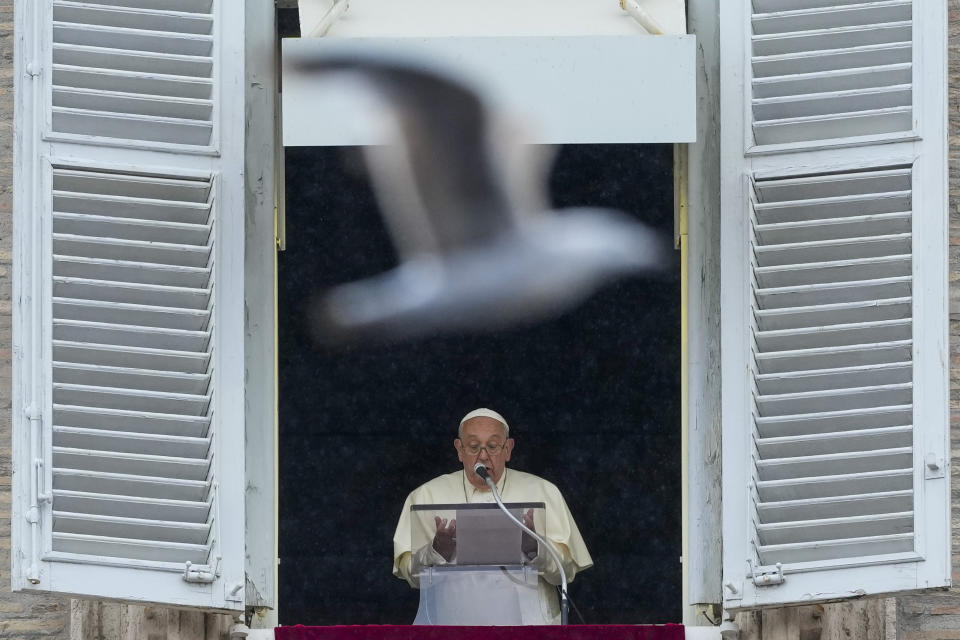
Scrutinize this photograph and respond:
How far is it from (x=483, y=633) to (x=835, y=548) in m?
1.05

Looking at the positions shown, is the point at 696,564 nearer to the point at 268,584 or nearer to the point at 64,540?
the point at 268,584

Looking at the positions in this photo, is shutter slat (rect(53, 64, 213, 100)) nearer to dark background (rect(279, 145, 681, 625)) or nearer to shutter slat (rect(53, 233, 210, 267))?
shutter slat (rect(53, 233, 210, 267))

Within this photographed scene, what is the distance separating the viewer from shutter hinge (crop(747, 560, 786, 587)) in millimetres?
6703

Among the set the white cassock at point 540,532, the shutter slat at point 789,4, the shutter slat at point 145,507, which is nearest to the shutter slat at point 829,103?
the shutter slat at point 789,4

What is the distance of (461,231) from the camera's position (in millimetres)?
8156

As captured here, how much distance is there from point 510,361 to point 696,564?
8.33ft

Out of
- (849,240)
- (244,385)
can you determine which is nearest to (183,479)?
(244,385)

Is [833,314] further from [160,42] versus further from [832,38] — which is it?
[160,42]

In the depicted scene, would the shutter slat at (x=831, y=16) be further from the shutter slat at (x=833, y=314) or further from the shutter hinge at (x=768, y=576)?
the shutter hinge at (x=768, y=576)

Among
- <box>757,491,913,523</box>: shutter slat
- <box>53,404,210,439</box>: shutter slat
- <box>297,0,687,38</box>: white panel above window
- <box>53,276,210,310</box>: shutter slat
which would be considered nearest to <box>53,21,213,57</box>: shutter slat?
<box>297,0,687,38</box>: white panel above window

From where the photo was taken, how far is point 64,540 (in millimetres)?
6676

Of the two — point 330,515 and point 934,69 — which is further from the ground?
point 934,69

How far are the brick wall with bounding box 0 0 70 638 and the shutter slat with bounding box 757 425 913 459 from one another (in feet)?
8.45

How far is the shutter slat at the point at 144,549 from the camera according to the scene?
6691mm
